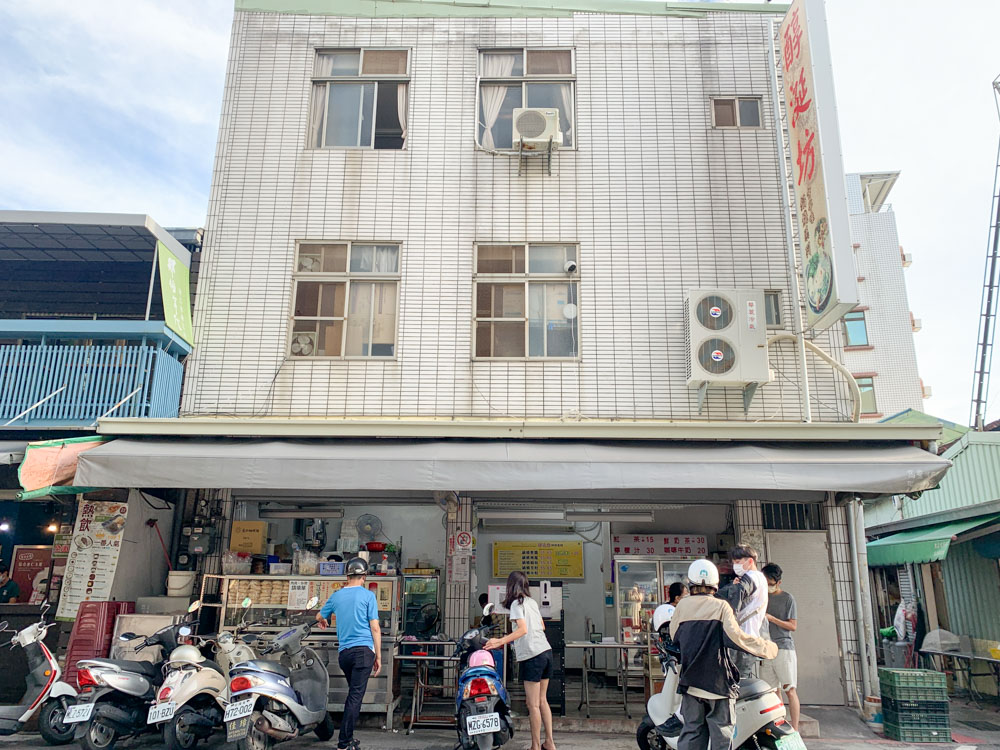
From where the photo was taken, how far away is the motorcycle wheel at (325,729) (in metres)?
7.92

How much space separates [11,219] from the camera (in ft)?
36.9

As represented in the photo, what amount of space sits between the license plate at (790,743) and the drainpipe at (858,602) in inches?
152

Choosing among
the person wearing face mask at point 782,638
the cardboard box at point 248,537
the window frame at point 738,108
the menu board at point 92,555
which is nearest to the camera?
the person wearing face mask at point 782,638

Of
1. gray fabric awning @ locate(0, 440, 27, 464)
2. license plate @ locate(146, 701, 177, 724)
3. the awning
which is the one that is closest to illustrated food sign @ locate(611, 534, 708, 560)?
the awning

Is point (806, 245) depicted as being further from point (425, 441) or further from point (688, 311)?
point (425, 441)

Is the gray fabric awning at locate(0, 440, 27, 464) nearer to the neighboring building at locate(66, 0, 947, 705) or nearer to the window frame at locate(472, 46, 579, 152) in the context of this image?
the neighboring building at locate(66, 0, 947, 705)

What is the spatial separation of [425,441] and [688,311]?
12.7ft

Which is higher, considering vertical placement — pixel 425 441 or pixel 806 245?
pixel 806 245

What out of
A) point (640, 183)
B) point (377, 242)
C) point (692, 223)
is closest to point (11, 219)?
point (377, 242)

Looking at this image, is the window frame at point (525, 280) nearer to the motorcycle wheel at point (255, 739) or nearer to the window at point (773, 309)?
the window at point (773, 309)

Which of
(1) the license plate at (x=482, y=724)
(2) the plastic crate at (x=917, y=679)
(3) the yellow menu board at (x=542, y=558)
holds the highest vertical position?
(3) the yellow menu board at (x=542, y=558)

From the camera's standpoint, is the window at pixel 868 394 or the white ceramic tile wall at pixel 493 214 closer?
the white ceramic tile wall at pixel 493 214

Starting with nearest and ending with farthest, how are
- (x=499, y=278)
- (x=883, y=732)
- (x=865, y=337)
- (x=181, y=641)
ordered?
(x=181, y=641) → (x=883, y=732) → (x=499, y=278) → (x=865, y=337)

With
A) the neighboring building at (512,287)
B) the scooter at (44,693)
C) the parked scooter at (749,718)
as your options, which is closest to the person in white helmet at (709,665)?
the parked scooter at (749,718)
